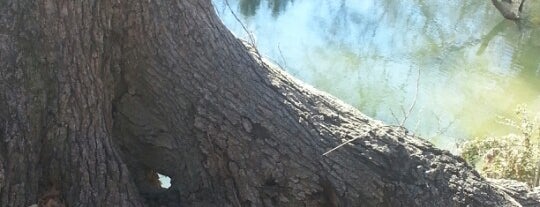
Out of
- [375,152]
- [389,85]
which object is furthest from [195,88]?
[389,85]

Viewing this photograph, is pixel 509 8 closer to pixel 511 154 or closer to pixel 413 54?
pixel 413 54

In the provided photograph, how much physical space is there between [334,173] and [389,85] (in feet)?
19.2

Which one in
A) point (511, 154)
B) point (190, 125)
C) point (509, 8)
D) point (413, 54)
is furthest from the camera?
point (509, 8)

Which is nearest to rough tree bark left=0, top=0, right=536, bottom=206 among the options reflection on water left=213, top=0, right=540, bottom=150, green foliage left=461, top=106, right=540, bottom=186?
green foliage left=461, top=106, right=540, bottom=186

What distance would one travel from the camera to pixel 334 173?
220 cm

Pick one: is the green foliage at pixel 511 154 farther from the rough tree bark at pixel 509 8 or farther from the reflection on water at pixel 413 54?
the rough tree bark at pixel 509 8

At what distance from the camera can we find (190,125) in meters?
2.27

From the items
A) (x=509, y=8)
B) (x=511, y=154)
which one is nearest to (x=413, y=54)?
(x=509, y=8)

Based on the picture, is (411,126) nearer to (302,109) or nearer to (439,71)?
(439,71)

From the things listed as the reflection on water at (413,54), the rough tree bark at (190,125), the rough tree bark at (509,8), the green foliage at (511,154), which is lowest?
the rough tree bark at (190,125)

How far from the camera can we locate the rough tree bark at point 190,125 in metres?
2.11

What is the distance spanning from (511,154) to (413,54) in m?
4.65

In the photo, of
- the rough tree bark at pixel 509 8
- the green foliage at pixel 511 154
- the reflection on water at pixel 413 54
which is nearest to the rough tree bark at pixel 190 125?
the green foliage at pixel 511 154

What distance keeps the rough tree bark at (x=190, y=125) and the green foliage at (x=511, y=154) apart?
2084mm
